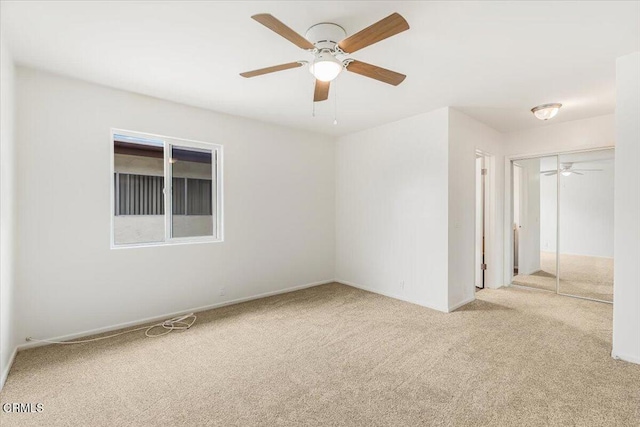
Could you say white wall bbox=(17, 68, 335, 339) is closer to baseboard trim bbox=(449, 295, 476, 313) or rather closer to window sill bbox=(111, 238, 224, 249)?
window sill bbox=(111, 238, 224, 249)

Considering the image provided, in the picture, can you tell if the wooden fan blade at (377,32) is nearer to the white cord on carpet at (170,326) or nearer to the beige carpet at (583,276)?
the white cord on carpet at (170,326)

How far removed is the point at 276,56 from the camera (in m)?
2.45

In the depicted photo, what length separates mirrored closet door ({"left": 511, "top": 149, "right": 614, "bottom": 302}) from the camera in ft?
13.4

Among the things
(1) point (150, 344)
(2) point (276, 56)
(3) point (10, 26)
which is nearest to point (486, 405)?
(1) point (150, 344)

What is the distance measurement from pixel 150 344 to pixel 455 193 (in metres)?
3.76

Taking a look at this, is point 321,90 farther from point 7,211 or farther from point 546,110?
point 546,110

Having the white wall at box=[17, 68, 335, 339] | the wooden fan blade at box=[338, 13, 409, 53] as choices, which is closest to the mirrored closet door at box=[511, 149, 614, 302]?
the white wall at box=[17, 68, 335, 339]

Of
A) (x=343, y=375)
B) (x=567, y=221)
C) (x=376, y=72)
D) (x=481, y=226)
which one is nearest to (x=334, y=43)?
(x=376, y=72)

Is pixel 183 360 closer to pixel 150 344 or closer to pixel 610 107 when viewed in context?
pixel 150 344

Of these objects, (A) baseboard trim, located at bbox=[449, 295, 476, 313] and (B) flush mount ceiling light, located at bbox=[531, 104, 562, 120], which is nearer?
(B) flush mount ceiling light, located at bbox=[531, 104, 562, 120]

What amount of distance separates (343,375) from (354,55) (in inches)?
101

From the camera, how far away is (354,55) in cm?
244

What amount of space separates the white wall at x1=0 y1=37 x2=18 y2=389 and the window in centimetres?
76

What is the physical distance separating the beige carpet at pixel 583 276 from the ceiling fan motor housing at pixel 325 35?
461 cm
